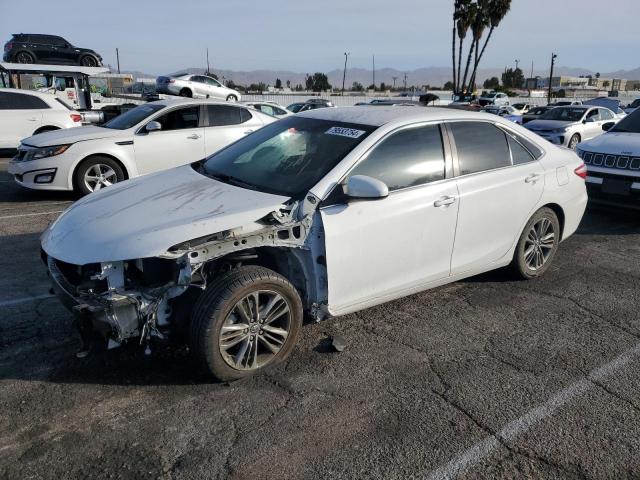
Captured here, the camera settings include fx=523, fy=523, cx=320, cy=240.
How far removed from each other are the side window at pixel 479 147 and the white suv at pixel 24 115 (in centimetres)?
1087

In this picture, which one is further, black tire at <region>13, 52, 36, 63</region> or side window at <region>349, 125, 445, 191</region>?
black tire at <region>13, 52, 36, 63</region>

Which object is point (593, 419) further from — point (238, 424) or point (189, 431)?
point (189, 431)

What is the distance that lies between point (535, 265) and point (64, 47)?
69.5 feet

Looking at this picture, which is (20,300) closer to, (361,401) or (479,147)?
(361,401)

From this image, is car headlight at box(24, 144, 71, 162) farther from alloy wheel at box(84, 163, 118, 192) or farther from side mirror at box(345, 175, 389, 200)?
side mirror at box(345, 175, 389, 200)

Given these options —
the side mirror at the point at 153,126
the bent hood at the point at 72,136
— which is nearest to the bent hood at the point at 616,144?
the side mirror at the point at 153,126

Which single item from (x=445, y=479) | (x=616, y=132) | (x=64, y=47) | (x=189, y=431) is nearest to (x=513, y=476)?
(x=445, y=479)

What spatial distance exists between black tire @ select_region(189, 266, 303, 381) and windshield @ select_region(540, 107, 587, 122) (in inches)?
628

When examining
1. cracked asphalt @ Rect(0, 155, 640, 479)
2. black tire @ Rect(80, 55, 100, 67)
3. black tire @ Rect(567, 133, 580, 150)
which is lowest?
cracked asphalt @ Rect(0, 155, 640, 479)

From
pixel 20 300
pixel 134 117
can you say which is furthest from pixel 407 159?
pixel 134 117

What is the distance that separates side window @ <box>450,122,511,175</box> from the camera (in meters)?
4.22

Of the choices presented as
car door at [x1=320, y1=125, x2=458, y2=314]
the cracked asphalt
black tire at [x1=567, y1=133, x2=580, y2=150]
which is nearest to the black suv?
A: black tire at [x1=567, y1=133, x2=580, y2=150]

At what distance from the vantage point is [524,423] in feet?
9.55

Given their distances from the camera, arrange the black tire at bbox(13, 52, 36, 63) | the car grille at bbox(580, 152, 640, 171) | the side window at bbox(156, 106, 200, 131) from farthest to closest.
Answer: the black tire at bbox(13, 52, 36, 63) < the side window at bbox(156, 106, 200, 131) < the car grille at bbox(580, 152, 640, 171)
